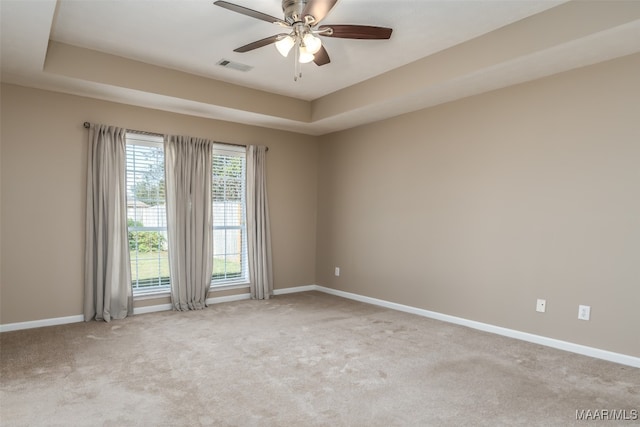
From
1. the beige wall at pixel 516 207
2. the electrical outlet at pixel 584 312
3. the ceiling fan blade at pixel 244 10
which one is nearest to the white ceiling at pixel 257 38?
the beige wall at pixel 516 207

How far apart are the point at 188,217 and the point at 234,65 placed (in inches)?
75.9

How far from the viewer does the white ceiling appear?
9.20ft

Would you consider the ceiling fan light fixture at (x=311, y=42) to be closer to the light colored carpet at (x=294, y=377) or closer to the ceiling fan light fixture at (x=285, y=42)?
the ceiling fan light fixture at (x=285, y=42)

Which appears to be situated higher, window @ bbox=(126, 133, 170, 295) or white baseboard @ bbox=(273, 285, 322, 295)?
window @ bbox=(126, 133, 170, 295)

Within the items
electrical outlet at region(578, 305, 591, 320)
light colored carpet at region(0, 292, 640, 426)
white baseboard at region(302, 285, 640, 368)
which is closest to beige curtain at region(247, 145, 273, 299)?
light colored carpet at region(0, 292, 640, 426)

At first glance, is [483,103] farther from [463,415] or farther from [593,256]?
[463,415]

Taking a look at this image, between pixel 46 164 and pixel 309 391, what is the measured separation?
3546 mm

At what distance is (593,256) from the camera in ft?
10.6

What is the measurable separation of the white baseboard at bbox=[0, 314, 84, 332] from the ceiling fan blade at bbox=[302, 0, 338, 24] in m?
3.88

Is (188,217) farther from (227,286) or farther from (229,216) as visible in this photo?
(227,286)

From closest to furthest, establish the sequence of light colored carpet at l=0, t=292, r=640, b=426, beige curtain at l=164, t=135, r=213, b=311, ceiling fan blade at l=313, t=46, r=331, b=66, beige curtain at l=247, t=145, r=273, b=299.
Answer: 1. light colored carpet at l=0, t=292, r=640, b=426
2. ceiling fan blade at l=313, t=46, r=331, b=66
3. beige curtain at l=164, t=135, r=213, b=311
4. beige curtain at l=247, t=145, r=273, b=299

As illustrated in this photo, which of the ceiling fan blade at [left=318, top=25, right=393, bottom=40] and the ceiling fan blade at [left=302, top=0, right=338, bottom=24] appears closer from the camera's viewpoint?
the ceiling fan blade at [left=302, top=0, right=338, bottom=24]

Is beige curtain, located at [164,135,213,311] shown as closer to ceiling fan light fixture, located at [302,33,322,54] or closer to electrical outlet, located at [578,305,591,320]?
ceiling fan light fixture, located at [302,33,322,54]

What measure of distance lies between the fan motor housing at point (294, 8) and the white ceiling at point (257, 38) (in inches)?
14.1
